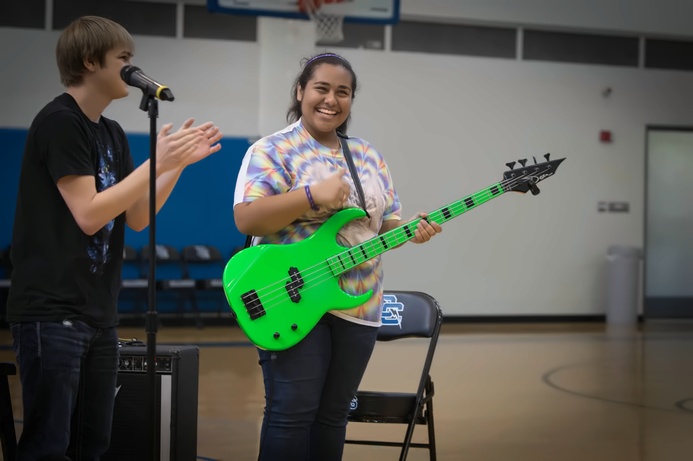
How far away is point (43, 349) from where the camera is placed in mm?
2271

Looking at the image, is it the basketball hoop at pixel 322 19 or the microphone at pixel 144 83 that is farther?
the basketball hoop at pixel 322 19

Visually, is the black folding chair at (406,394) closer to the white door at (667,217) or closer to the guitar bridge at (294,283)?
the guitar bridge at (294,283)

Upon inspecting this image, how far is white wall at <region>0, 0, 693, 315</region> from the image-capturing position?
10.6m

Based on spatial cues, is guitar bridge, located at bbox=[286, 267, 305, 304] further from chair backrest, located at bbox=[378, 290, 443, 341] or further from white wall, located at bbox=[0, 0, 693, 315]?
white wall, located at bbox=[0, 0, 693, 315]

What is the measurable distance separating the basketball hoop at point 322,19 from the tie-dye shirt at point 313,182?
5.73 metres

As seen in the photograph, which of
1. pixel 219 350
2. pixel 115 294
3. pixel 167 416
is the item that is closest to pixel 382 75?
pixel 219 350

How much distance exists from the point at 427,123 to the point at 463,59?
36.4 inches

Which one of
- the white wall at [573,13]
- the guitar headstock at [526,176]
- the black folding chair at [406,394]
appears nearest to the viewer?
the guitar headstock at [526,176]

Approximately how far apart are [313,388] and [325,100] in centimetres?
83

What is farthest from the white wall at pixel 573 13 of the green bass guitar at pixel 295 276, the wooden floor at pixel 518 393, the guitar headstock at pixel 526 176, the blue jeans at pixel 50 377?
the blue jeans at pixel 50 377

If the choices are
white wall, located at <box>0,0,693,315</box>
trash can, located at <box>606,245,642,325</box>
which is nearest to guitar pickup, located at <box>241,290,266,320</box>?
white wall, located at <box>0,0,693,315</box>

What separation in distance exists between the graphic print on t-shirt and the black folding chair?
1.45 meters

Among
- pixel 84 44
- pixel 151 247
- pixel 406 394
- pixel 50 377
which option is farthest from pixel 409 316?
pixel 84 44

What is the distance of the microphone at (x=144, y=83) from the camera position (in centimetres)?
228
